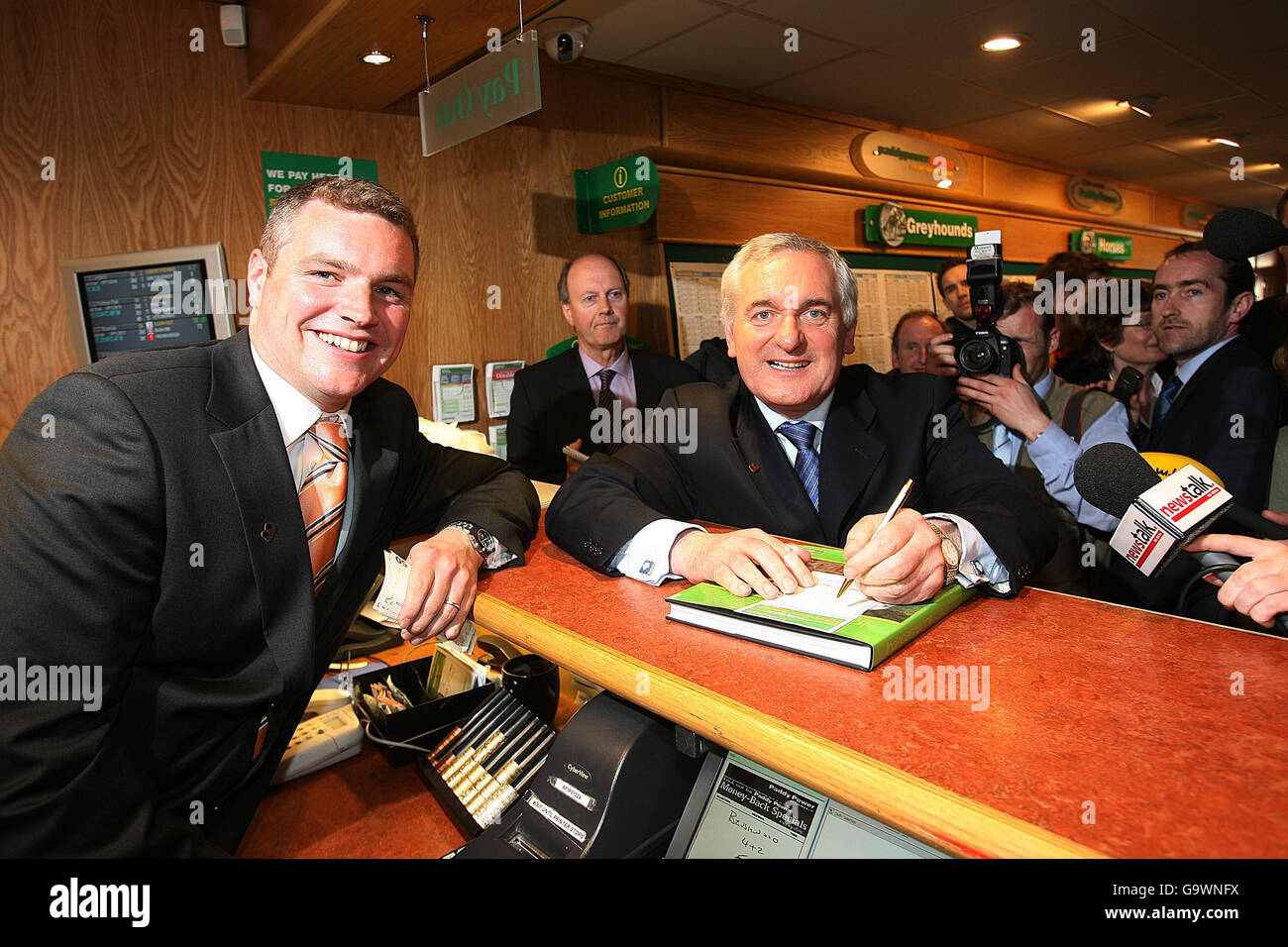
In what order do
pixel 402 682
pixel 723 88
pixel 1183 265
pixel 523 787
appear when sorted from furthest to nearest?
pixel 723 88
pixel 1183 265
pixel 402 682
pixel 523 787

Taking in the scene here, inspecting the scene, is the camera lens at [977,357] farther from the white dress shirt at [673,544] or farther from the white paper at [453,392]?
the white paper at [453,392]

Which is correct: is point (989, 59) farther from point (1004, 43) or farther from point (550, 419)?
point (550, 419)

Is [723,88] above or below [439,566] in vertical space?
above

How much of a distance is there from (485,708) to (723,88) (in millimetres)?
5095

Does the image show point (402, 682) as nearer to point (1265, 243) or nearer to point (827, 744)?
point (827, 744)

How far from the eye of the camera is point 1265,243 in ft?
7.07

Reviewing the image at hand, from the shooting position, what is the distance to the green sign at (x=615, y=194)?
4.35 m

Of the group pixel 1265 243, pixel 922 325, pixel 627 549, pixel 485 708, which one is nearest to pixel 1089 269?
pixel 922 325

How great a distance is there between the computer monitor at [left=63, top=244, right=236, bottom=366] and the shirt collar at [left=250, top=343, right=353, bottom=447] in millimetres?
2124

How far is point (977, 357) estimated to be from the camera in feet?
8.48
